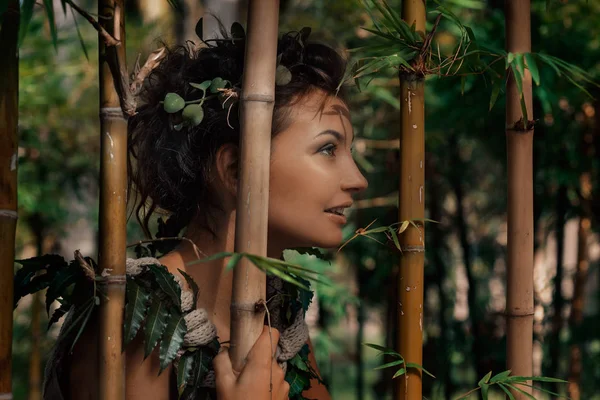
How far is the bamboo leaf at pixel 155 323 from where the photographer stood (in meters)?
1.17

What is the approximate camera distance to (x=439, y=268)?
3.78m

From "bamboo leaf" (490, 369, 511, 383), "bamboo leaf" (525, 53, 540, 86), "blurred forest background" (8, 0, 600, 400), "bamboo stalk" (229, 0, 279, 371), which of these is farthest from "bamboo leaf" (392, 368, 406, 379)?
"blurred forest background" (8, 0, 600, 400)

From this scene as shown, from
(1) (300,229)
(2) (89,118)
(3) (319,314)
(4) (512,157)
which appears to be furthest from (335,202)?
(2) (89,118)

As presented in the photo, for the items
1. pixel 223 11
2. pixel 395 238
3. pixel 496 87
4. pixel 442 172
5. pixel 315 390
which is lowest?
pixel 315 390

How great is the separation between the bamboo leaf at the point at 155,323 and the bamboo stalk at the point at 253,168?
0.12 meters

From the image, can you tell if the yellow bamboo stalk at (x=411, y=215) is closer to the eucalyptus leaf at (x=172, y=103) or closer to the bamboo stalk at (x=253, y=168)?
the bamboo stalk at (x=253, y=168)

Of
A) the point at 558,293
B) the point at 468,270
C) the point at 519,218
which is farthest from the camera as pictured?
the point at 468,270

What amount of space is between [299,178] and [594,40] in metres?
1.97

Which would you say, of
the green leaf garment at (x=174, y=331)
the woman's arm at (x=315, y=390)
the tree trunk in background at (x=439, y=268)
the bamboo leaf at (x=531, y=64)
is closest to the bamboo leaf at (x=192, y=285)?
the green leaf garment at (x=174, y=331)

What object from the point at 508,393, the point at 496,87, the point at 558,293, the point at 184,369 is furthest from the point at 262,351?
the point at 558,293

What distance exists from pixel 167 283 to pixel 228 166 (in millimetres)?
261

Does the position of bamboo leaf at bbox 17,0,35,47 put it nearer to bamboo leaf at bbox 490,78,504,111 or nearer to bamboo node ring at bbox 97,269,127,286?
bamboo node ring at bbox 97,269,127,286

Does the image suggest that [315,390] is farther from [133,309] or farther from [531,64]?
[531,64]

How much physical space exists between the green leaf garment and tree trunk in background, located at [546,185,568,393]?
194cm
